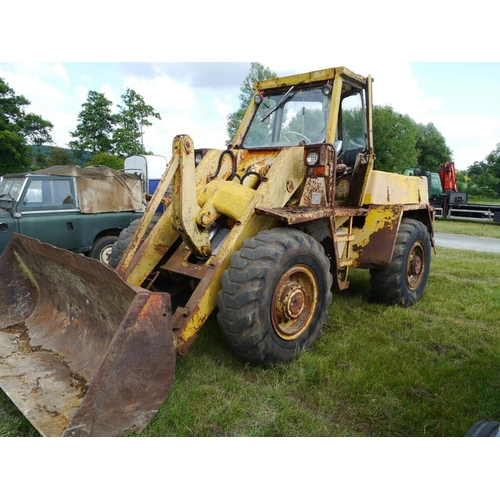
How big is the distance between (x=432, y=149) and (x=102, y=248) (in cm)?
5045

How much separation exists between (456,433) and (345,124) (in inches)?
140

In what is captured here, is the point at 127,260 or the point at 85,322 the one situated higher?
the point at 127,260

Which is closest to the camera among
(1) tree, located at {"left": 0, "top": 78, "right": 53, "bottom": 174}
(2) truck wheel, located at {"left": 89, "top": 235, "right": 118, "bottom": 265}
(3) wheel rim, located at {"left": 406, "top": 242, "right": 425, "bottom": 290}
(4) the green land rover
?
(3) wheel rim, located at {"left": 406, "top": 242, "right": 425, "bottom": 290}

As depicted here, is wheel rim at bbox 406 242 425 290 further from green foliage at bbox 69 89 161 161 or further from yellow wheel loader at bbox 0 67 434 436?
green foliage at bbox 69 89 161 161

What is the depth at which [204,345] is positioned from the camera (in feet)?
12.7

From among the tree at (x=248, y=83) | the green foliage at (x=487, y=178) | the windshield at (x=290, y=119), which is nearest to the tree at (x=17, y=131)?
the tree at (x=248, y=83)

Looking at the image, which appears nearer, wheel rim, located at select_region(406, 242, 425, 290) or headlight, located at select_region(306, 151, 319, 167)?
headlight, located at select_region(306, 151, 319, 167)

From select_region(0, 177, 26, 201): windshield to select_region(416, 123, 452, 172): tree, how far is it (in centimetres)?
4994

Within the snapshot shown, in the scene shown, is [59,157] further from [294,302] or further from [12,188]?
[294,302]

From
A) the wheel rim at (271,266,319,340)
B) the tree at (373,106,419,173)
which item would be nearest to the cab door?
the wheel rim at (271,266,319,340)

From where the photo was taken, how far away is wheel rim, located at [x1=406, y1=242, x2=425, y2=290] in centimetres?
551

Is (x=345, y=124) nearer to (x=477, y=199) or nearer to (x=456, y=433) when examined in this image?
(x=456, y=433)

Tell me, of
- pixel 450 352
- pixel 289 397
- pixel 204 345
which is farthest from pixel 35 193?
pixel 450 352

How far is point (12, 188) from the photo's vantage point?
6984 mm
